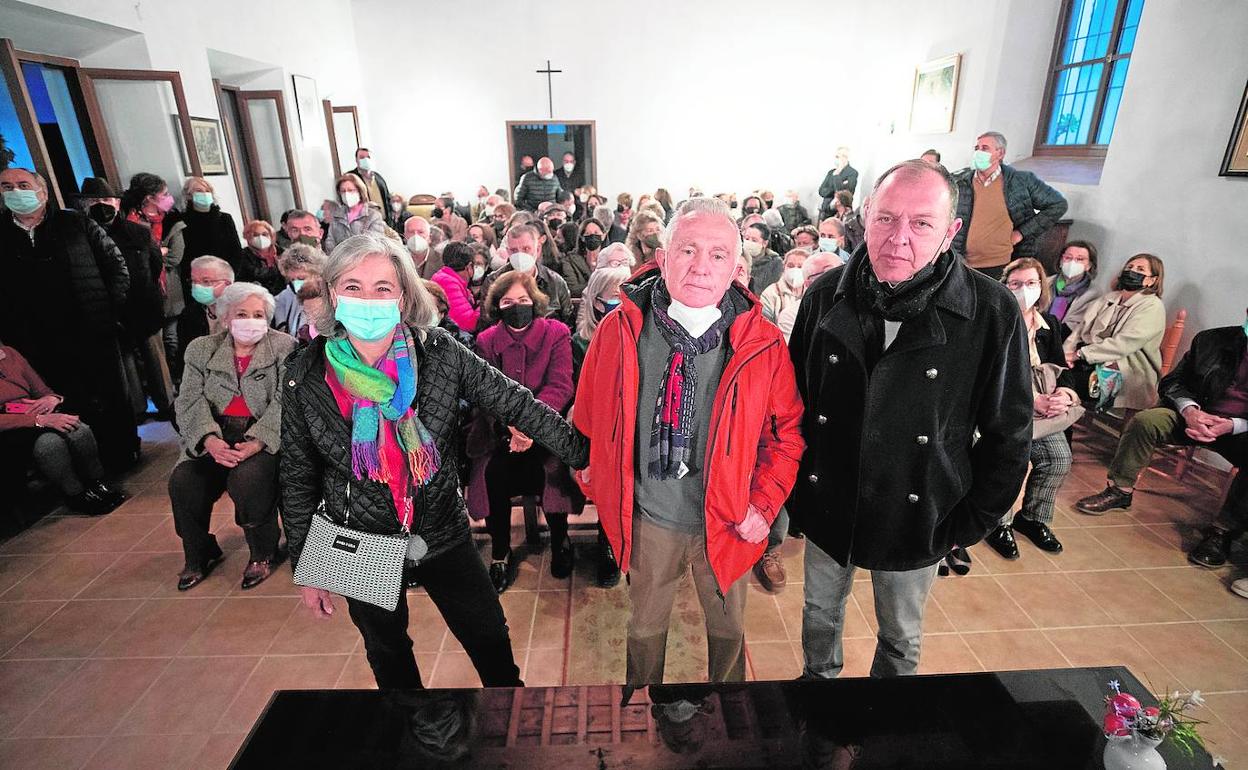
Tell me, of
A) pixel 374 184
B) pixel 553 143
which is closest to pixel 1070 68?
pixel 553 143

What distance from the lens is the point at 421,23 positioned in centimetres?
1164

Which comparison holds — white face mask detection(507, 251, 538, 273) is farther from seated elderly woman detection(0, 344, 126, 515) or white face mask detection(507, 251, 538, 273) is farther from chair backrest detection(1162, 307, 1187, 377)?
chair backrest detection(1162, 307, 1187, 377)

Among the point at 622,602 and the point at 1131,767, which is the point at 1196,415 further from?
the point at 622,602

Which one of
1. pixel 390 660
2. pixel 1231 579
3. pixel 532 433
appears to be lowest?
pixel 1231 579

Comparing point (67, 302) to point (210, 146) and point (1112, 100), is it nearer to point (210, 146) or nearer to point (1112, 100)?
point (210, 146)

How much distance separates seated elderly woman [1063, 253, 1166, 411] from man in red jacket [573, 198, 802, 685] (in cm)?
328

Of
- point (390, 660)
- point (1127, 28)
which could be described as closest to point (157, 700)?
point (390, 660)

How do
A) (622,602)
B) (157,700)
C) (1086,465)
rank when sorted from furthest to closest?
1. (1086,465)
2. (622,602)
3. (157,700)

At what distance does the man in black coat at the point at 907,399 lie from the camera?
1621 mm

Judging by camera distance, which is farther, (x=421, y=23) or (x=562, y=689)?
(x=421, y=23)

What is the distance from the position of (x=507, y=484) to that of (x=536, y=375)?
0.57m

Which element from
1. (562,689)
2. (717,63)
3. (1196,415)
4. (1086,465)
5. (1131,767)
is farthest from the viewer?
(717,63)

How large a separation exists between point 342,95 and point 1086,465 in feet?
40.3

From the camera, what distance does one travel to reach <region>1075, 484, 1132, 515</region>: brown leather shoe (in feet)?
12.1
